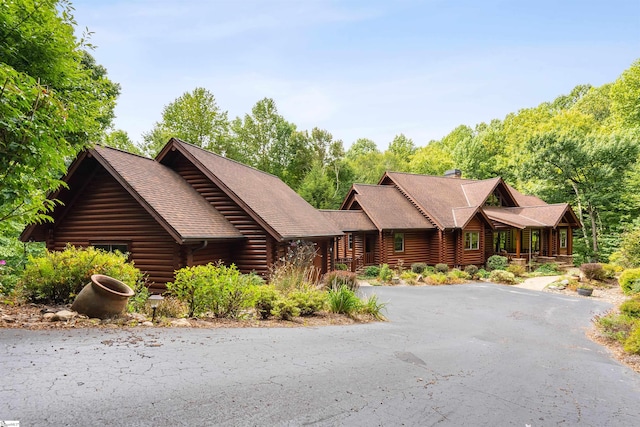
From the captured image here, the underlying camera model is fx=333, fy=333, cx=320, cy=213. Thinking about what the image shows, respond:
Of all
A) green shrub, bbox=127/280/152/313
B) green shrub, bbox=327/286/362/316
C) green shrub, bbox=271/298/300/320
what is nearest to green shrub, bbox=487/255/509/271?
green shrub, bbox=327/286/362/316

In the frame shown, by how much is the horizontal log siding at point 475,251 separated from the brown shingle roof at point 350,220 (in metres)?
7.13

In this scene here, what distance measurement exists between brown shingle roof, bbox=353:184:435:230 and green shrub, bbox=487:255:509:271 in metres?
5.12

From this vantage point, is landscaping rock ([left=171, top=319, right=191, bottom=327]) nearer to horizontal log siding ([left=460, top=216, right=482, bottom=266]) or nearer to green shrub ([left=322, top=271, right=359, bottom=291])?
green shrub ([left=322, top=271, right=359, bottom=291])

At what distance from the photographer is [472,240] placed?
25750 mm

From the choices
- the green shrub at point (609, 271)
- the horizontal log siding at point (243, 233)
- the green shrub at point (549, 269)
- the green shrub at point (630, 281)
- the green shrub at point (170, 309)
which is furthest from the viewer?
the green shrub at point (549, 269)

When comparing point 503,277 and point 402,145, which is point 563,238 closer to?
point 503,277

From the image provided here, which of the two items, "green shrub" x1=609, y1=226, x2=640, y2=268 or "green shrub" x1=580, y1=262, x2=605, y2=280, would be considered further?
"green shrub" x1=609, y1=226, x2=640, y2=268

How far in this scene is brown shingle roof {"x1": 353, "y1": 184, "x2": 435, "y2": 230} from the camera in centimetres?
2403

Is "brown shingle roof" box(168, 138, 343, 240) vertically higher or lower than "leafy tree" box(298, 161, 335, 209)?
lower

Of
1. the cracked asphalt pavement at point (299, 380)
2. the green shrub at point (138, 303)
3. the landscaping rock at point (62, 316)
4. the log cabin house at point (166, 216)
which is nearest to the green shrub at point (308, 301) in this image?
the cracked asphalt pavement at point (299, 380)

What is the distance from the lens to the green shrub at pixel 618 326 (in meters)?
9.24

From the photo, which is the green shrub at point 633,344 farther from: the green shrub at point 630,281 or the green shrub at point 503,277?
the green shrub at point 503,277

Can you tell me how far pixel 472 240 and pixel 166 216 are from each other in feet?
73.8

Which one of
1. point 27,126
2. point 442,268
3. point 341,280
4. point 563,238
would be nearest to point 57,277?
point 27,126
